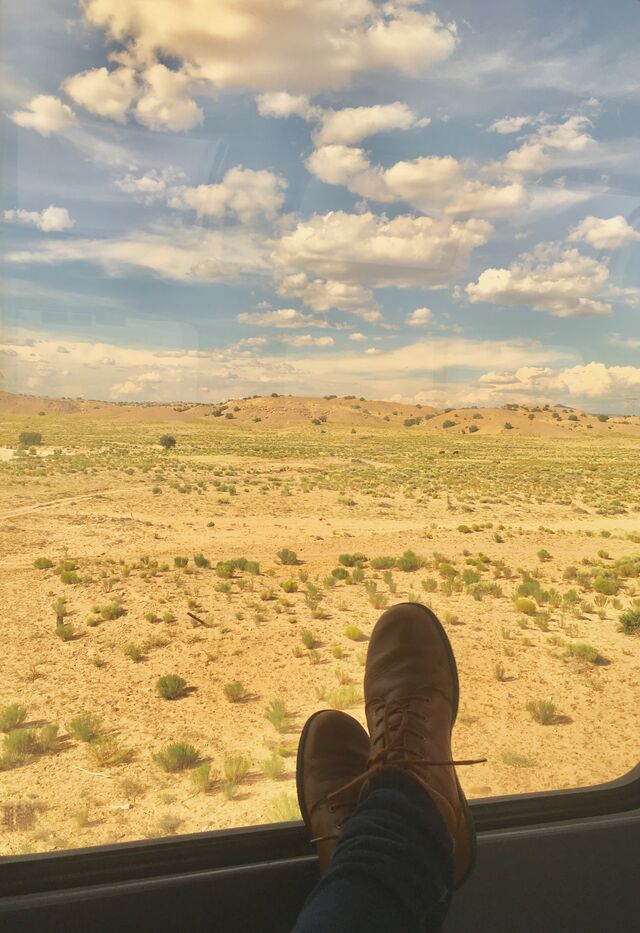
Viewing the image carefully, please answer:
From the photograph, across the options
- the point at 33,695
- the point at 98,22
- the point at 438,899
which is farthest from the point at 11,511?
the point at 438,899

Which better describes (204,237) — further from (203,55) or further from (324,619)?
(324,619)

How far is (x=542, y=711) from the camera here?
229 centimetres

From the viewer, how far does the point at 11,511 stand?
88.2 inches

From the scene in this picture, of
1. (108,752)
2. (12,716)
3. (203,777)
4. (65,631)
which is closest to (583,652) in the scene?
(203,777)

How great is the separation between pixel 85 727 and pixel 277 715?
59 cm

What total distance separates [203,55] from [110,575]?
1743 millimetres

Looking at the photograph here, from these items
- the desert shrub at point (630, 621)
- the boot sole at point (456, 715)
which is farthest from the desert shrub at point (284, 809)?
the desert shrub at point (630, 621)

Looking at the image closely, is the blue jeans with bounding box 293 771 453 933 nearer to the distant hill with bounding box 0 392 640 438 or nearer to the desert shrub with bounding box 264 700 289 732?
the desert shrub with bounding box 264 700 289 732

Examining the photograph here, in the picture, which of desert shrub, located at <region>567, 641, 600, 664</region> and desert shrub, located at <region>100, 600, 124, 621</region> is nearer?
desert shrub, located at <region>100, 600, 124, 621</region>

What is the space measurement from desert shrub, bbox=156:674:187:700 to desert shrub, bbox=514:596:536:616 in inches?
54.7

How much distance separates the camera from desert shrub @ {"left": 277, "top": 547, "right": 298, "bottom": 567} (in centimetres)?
266

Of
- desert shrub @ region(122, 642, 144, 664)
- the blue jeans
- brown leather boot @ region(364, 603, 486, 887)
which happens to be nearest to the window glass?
desert shrub @ region(122, 642, 144, 664)

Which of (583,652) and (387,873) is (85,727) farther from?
(583,652)

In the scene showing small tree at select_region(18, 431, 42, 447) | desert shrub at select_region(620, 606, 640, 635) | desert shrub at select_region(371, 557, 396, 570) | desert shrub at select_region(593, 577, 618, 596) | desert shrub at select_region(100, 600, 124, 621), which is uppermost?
small tree at select_region(18, 431, 42, 447)
